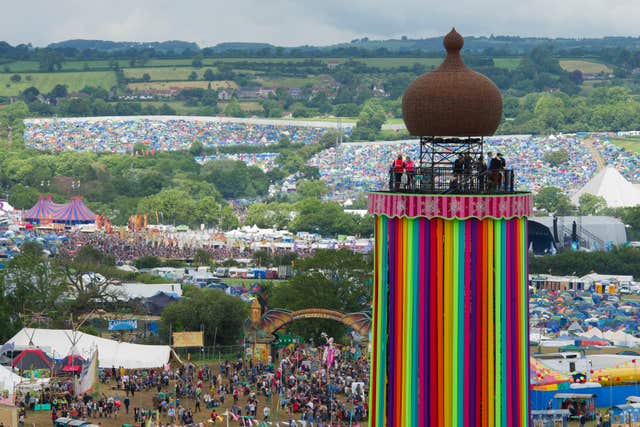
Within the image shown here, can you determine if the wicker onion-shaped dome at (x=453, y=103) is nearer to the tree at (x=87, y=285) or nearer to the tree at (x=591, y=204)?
the tree at (x=87, y=285)

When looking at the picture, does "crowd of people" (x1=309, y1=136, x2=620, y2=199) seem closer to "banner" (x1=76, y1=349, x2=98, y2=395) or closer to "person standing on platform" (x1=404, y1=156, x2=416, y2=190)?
"banner" (x1=76, y1=349, x2=98, y2=395)

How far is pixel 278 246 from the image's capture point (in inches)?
4688

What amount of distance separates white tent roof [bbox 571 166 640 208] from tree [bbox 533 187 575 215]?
1625mm

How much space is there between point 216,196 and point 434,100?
156 m

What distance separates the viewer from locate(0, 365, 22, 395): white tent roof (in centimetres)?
5062

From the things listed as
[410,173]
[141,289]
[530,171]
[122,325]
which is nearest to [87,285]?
[141,289]

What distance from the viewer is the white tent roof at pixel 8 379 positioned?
166 feet

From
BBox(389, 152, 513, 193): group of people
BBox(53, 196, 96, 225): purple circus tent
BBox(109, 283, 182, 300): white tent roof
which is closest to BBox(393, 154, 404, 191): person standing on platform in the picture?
BBox(389, 152, 513, 193): group of people

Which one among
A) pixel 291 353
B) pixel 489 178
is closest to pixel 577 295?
pixel 291 353

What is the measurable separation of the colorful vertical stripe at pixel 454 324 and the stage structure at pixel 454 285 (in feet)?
0.04

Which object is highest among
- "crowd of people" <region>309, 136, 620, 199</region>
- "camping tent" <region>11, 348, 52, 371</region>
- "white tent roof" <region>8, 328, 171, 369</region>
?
"crowd of people" <region>309, 136, 620, 199</region>

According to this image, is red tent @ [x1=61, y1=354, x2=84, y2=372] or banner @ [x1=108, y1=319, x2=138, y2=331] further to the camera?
banner @ [x1=108, y1=319, x2=138, y2=331]

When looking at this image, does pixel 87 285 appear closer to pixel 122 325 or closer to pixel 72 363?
pixel 122 325

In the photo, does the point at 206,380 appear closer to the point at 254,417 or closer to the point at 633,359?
the point at 254,417
